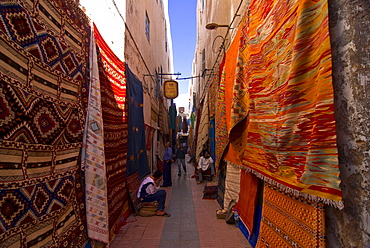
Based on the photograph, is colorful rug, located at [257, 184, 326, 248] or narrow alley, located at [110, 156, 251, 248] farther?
narrow alley, located at [110, 156, 251, 248]

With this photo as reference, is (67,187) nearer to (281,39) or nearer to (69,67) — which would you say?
(69,67)

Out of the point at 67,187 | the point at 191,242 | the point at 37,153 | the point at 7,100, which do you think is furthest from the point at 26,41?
the point at 191,242

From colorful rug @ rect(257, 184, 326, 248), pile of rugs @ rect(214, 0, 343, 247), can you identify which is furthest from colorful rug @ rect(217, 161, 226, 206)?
colorful rug @ rect(257, 184, 326, 248)

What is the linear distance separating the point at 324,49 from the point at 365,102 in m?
0.46

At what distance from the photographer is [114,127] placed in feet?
13.0

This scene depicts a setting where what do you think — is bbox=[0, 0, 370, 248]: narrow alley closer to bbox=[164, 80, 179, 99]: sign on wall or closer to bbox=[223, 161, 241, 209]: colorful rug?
bbox=[223, 161, 241, 209]: colorful rug

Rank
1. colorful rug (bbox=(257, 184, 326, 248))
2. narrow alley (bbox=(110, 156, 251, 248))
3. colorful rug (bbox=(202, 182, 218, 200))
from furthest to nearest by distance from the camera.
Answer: colorful rug (bbox=(202, 182, 218, 200))
narrow alley (bbox=(110, 156, 251, 248))
colorful rug (bbox=(257, 184, 326, 248))

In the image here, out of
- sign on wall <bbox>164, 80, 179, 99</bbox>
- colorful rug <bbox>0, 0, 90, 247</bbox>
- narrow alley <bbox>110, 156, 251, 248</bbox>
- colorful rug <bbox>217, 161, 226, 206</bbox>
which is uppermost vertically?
sign on wall <bbox>164, 80, 179, 99</bbox>

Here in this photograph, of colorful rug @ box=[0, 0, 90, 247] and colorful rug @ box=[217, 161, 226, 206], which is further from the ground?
colorful rug @ box=[0, 0, 90, 247]

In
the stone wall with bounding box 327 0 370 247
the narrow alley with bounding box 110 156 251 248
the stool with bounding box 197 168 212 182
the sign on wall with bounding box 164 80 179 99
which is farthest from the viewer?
the sign on wall with bounding box 164 80 179 99

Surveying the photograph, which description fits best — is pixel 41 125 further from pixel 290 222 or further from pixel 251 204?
pixel 251 204

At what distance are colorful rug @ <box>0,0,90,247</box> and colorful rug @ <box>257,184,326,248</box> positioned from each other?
7.00 feet

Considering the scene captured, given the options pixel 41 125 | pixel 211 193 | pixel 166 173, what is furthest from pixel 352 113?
pixel 166 173

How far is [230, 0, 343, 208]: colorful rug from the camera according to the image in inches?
60.4
